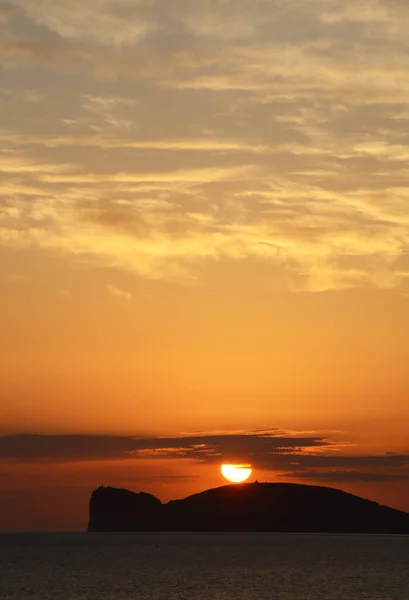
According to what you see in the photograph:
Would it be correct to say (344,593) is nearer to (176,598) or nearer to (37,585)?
(176,598)

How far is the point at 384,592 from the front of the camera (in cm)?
16238

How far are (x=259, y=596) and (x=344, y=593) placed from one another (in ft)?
52.0

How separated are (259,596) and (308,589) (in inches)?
720

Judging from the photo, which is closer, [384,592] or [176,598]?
[176,598]

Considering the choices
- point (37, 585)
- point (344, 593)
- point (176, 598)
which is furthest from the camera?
point (37, 585)

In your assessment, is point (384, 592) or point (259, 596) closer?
point (259, 596)

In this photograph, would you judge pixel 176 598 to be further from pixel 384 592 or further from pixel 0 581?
pixel 0 581

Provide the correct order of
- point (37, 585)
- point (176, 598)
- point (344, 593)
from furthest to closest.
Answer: point (37, 585) → point (344, 593) → point (176, 598)

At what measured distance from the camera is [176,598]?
476 ft

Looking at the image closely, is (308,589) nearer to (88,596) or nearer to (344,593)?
(344,593)

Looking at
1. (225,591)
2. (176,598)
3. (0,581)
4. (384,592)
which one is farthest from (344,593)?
(0,581)

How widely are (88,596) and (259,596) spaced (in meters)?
24.6

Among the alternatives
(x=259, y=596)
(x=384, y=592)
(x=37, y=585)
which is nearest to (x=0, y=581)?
(x=37, y=585)

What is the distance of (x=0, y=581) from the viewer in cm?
18300
